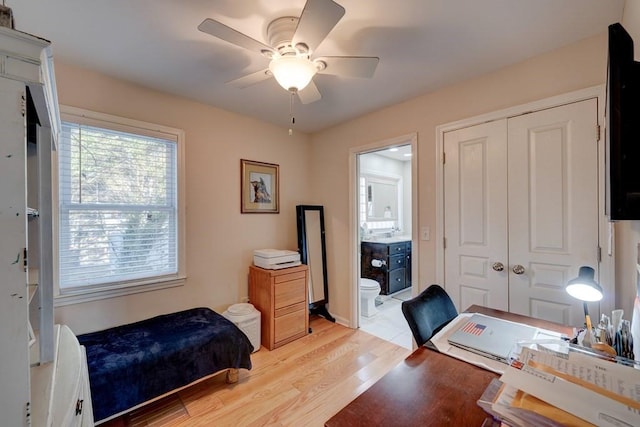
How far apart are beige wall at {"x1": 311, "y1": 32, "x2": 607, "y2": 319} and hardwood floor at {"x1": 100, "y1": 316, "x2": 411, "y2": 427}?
2.38ft

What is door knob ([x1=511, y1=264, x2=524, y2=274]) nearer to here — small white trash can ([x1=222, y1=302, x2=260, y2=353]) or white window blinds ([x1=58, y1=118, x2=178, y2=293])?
small white trash can ([x1=222, y1=302, x2=260, y2=353])

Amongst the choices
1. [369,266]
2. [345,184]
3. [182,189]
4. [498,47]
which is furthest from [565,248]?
[182,189]

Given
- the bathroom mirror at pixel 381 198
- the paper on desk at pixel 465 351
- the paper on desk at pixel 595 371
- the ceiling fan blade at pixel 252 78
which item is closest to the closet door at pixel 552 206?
the paper on desk at pixel 465 351

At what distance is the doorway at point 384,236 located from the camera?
292 cm

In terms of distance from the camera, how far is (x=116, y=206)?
2164 mm

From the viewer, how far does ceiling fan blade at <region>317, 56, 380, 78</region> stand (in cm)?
149

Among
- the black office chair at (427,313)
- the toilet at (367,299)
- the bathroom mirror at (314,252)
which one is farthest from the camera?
the toilet at (367,299)

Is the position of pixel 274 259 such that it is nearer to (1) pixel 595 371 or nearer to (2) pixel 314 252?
(2) pixel 314 252

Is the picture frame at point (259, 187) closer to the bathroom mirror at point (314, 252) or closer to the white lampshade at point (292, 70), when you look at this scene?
the bathroom mirror at point (314, 252)

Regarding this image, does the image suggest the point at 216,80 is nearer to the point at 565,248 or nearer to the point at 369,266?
the point at 565,248

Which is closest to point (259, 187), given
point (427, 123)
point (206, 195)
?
point (206, 195)

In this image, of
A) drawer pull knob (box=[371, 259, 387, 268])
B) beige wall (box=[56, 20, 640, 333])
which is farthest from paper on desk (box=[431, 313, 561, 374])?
drawer pull knob (box=[371, 259, 387, 268])

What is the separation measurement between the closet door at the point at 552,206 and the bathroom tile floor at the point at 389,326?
118 cm

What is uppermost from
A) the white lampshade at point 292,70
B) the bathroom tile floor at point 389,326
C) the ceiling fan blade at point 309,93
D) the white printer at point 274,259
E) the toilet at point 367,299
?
the ceiling fan blade at point 309,93
